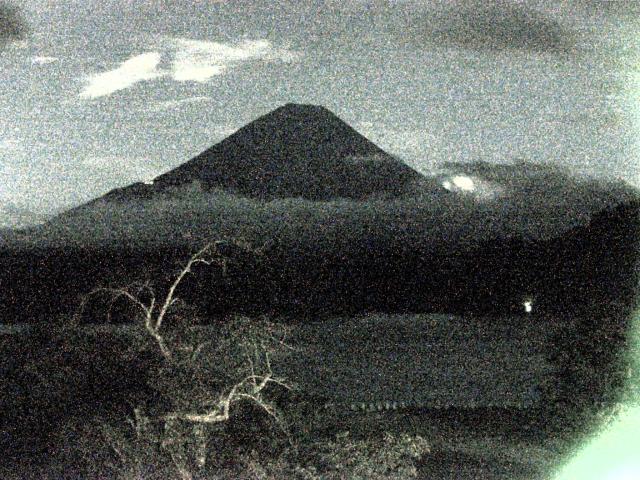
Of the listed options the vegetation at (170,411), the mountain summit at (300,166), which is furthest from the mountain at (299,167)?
the vegetation at (170,411)

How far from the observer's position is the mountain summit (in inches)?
1848

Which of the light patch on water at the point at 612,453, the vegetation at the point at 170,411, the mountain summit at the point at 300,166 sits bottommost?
the light patch on water at the point at 612,453

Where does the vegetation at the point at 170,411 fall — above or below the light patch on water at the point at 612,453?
above

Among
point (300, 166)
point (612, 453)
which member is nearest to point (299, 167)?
point (300, 166)

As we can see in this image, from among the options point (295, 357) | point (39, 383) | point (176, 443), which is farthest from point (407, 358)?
point (176, 443)

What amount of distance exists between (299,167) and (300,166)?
3.4 inches

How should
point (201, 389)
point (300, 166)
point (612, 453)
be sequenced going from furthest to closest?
point (300, 166) → point (612, 453) → point (201, 389)

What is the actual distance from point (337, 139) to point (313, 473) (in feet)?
139

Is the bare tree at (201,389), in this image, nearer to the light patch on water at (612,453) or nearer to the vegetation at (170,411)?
the vegetation at (170,411)

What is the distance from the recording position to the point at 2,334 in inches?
558

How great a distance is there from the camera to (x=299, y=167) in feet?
165

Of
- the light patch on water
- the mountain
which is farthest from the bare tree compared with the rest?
the mountain

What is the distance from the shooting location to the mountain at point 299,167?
4681 centimetres

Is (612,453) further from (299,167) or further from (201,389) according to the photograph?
(299,167)
